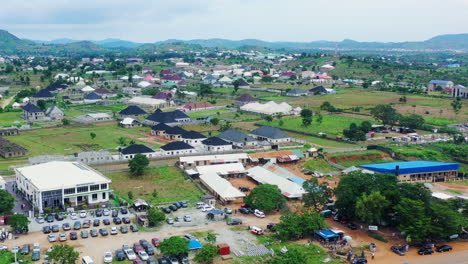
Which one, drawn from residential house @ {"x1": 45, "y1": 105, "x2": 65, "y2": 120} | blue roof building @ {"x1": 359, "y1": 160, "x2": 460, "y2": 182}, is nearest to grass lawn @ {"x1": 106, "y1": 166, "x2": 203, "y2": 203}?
blue roof building @ {"x1": 359, "y1": 160, "x2": 460, "y2": 182}

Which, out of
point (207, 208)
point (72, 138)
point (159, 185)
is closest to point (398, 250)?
point (207, 208)

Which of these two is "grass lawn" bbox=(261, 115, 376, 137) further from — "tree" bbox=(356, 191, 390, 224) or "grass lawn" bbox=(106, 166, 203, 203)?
"tree" bbox=(356, 191, 390, 224)

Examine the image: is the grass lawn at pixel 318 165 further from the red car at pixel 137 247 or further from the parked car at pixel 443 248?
the red car at pixel 137 247

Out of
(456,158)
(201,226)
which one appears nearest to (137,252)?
(201,226)

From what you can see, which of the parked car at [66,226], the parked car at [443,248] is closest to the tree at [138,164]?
the parked car at [66,226]

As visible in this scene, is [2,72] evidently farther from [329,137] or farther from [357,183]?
[357,183]

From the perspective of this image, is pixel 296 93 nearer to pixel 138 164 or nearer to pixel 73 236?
pixel 138 164
